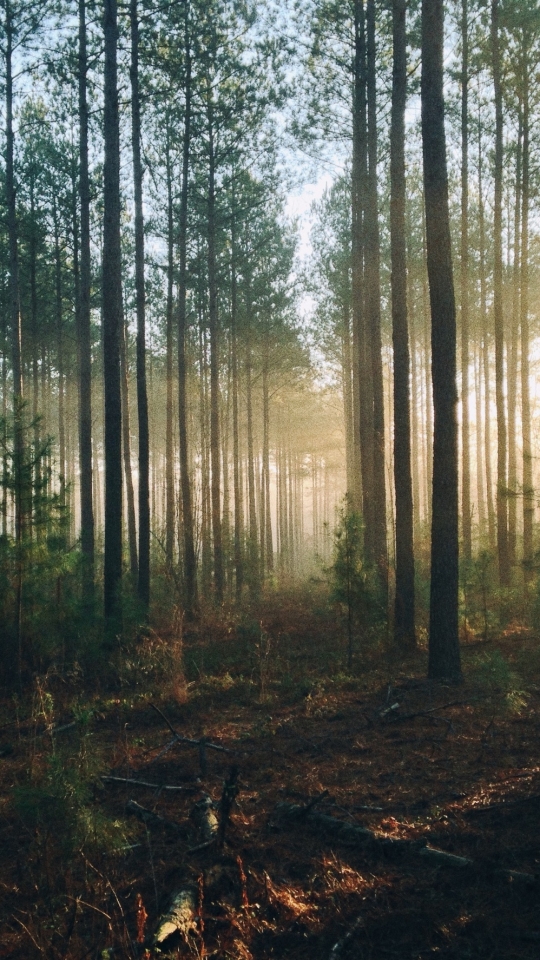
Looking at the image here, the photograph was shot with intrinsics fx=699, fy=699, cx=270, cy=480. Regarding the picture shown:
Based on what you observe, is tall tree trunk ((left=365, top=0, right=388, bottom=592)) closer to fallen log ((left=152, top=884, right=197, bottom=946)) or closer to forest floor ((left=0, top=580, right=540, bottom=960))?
forest floor ((left=0, top=580, right=540, bottom=960))

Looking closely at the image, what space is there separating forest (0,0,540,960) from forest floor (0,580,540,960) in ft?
0.07

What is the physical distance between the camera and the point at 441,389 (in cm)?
812

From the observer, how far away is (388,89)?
41.4ft

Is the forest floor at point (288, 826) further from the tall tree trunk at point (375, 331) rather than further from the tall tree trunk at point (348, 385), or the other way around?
the tall tree trunk at point (348, 385)

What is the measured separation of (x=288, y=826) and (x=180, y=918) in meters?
1.32

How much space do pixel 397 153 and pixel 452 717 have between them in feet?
26.1

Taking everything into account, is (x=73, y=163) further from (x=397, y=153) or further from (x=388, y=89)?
(x=397, y=153)

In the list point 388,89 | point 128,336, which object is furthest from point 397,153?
point 128,336

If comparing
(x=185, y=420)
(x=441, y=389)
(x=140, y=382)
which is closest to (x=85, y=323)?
(x=185, y=420)

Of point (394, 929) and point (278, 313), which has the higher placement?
point (278, 313)

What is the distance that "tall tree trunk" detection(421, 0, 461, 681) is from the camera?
8.06 meters

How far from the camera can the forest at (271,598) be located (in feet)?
11.6

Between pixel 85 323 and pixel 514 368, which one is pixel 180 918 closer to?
pixel 85 323

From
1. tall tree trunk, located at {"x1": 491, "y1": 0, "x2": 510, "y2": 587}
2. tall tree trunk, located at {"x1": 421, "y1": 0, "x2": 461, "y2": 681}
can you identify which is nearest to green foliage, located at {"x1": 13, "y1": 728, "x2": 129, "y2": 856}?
tall tree trunk, located at {"x1": 421, "y1": 0, "x2": 461, "y2": 681}
